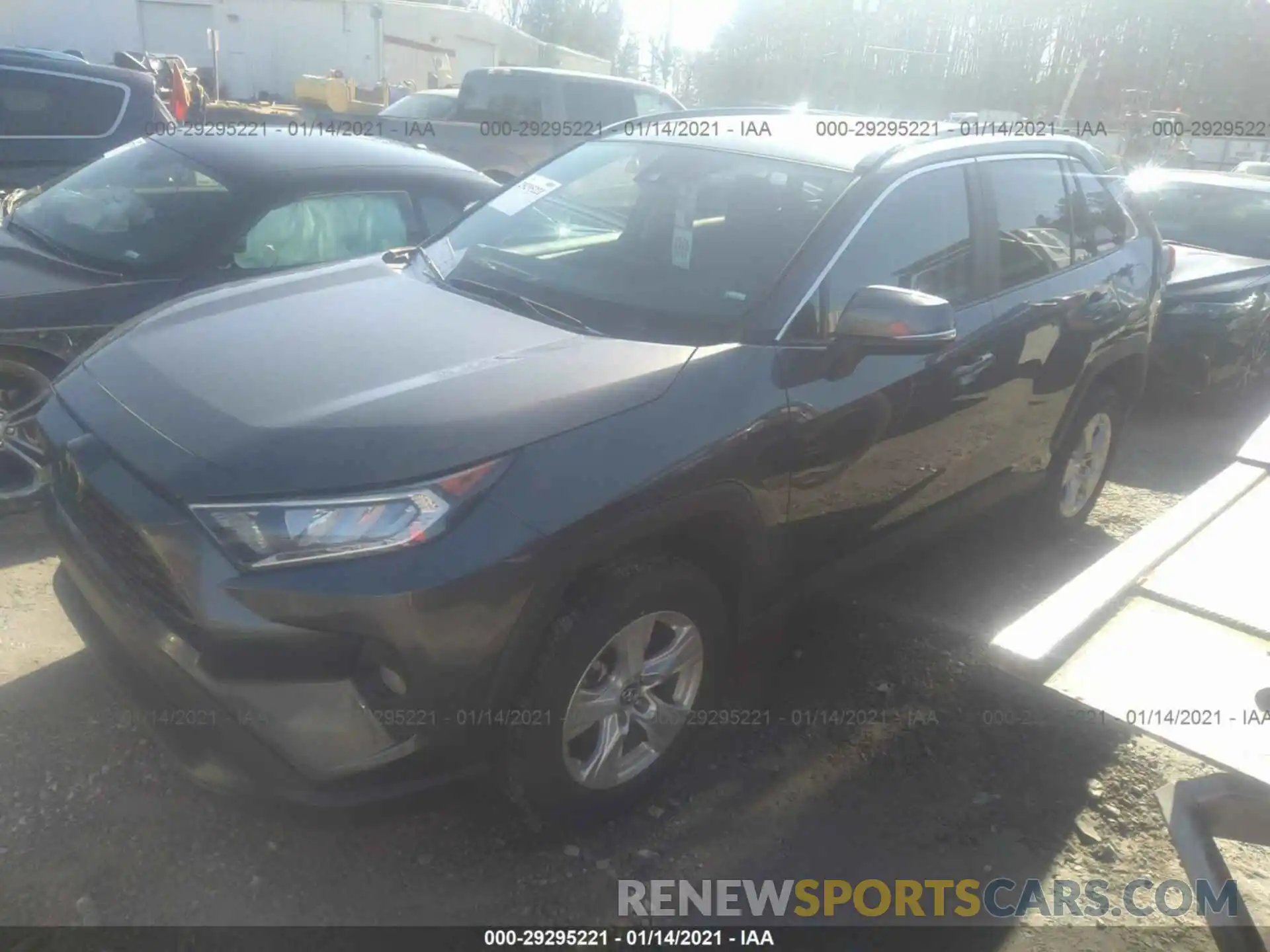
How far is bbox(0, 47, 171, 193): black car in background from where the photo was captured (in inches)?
247

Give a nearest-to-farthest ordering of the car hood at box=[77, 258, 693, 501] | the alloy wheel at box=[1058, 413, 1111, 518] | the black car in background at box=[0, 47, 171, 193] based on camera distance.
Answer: the car hood at box=[77, 258, 693, 501] < the alloy wheel at box=[1058, 413, 1111, 518] < the black car in background at box=[0, 47, 171, 193]

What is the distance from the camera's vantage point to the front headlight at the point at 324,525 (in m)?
2.13

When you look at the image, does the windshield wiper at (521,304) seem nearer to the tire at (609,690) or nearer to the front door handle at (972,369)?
the tire at (609,690)

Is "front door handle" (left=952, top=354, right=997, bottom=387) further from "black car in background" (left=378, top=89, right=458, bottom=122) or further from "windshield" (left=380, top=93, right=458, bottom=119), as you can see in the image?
"windshield" (left=380, top=93, right=458, bottom=119)

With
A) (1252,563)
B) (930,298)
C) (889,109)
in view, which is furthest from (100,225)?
(889,109)

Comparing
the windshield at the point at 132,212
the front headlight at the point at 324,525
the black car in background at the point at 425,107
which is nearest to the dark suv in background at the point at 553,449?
the front headlight at the point at 324,525

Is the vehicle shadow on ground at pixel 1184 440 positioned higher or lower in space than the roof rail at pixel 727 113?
lower

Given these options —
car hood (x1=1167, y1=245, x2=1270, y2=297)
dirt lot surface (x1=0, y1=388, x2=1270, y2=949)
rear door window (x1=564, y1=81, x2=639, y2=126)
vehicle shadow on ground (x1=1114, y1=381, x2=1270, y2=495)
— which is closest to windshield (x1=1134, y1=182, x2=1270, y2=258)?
car hood (x1=1167, y1=245, x2=1270, y2=297)

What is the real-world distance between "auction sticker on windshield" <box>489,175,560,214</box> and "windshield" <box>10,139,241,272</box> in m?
1.34

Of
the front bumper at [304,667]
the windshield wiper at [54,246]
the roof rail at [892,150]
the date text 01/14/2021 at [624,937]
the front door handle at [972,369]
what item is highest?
the roof rail at [892,150]

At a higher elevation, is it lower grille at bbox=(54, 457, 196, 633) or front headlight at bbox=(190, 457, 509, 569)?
front headlight at bbox=(190, 457, 509, 569)

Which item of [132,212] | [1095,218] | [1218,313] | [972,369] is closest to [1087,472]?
[1095,218]

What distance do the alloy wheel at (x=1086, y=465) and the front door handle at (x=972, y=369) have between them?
130cm

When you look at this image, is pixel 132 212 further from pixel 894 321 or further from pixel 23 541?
pixel 894 321
